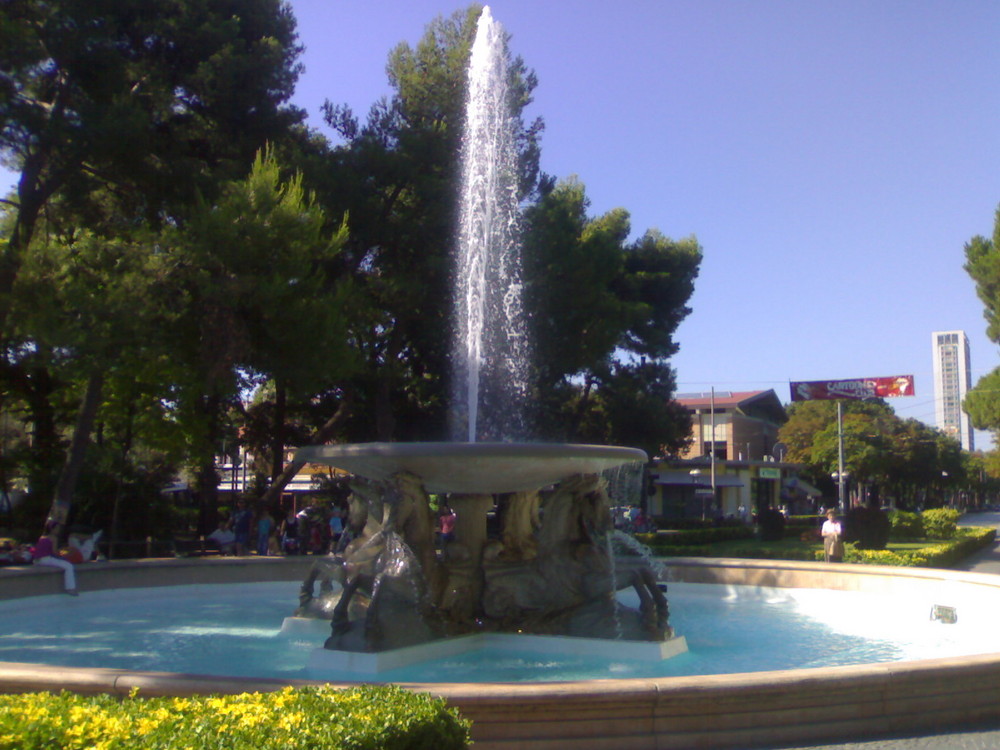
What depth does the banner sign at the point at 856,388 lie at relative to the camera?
157 feet

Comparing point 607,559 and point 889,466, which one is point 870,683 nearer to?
point 607,559

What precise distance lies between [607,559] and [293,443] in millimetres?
22927

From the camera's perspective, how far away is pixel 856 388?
51312 mm

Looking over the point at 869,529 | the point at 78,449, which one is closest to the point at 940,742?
the point at 78,449

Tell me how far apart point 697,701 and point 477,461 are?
3715 millimetres

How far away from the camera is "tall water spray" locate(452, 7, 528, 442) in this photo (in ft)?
48.6

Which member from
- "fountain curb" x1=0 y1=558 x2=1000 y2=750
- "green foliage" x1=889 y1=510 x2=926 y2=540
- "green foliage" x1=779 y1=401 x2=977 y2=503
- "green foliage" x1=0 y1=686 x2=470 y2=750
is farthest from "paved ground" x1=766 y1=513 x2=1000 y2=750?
"green foliage" x1=779 y1=401 x2=977 y2=503

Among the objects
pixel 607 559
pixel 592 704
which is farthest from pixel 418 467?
pixel 592 704

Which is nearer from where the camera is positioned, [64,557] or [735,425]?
[64,557]

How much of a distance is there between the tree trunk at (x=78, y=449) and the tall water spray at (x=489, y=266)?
6894mm

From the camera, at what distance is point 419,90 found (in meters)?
23.3

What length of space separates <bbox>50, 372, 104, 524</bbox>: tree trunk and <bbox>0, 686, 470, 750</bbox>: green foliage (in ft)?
46.0

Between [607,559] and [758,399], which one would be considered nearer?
[607,559]

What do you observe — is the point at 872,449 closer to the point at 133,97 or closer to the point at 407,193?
the point at 407,193
